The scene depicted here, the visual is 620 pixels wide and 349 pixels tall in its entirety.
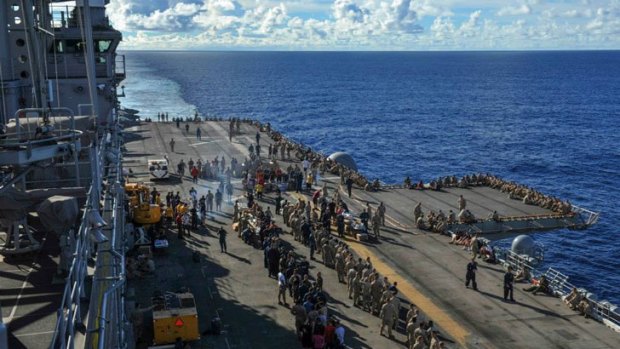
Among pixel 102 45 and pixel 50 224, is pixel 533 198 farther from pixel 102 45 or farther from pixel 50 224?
pixel 50 224

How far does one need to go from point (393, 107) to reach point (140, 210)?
394 feet

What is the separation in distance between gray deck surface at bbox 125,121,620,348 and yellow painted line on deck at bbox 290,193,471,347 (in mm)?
38

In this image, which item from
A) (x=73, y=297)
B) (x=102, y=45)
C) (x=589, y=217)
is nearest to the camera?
(x=73, y=297)

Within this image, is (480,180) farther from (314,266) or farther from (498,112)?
(498,112)

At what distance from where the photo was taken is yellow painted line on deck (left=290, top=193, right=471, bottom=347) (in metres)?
22.3

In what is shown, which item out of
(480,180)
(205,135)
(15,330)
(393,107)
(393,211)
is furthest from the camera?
(393,107)

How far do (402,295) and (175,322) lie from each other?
992 cm

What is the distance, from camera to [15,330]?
12.2 metres

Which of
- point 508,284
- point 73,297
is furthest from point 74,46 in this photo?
point 508,284

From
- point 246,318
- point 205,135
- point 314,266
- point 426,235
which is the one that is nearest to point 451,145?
point 205,135

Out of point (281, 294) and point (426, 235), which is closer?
point (281, 294)

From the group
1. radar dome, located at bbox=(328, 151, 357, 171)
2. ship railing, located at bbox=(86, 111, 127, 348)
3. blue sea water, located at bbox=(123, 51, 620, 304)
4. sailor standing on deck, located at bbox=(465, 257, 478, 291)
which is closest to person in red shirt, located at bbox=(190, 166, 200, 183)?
radar dome, located at bbox=(328, 151, 357, 171)

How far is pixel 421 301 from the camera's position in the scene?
24875mm

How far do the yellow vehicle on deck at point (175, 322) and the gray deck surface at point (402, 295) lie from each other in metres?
0.95
